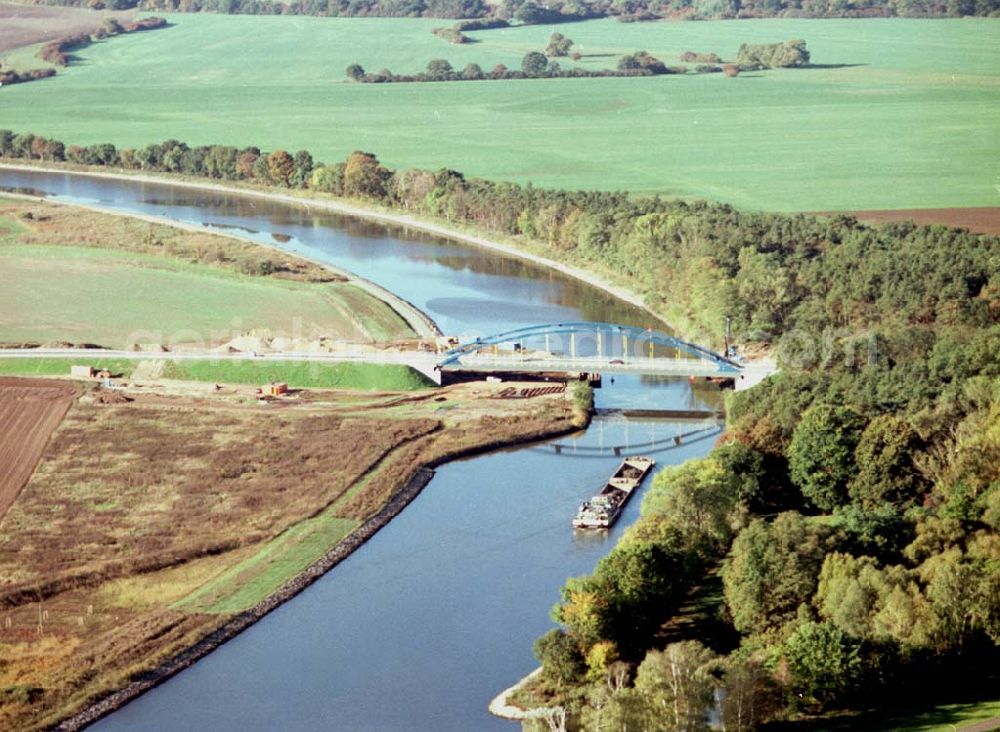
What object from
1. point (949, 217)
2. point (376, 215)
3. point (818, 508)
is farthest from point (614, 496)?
point (376, 215)

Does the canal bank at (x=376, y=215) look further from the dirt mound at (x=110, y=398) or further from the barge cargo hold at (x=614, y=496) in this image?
the dirt mound at (x=110, y=398)

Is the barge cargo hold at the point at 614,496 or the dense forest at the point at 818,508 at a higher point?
the dense forest at the point at 818,508

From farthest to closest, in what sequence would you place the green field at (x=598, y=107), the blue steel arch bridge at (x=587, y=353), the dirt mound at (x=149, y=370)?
the green field at (x=598, y=107), the dirt mound at (x=149, y=370), the blue steel arch bridge at (x=587, y=353)

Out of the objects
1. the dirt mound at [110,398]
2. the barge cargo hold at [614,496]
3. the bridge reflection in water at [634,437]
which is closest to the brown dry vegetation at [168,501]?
the dirt mound at [110,398]

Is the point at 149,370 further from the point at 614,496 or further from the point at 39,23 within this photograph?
the point at 39,23

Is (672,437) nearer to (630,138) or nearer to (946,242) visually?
(946,242)

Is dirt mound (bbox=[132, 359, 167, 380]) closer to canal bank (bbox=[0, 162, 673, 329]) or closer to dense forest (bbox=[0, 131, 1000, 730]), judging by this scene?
dense forest (bbox=[0, 131, 1000, 730])

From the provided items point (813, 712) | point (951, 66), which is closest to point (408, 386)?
point (813, 712)
